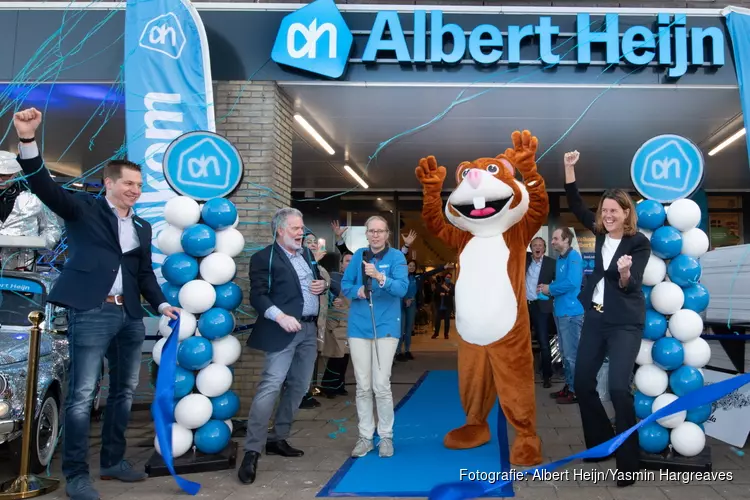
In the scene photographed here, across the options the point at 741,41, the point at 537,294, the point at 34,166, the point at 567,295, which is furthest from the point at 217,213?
the point at 741,41

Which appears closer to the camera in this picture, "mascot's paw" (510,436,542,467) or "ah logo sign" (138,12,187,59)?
"mascot's paw" (510,436,542,467)

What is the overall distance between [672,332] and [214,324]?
3.15 m

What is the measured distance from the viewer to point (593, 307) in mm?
4059

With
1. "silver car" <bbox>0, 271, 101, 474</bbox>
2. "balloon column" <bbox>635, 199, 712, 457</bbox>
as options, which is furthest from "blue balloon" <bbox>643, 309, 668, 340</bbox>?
"silver car" <bbox>0, 271, 101, 474</bbox>

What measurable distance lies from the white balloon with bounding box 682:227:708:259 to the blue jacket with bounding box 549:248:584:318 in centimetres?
204

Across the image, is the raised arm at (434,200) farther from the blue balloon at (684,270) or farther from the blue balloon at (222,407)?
the blue balloon at (222,407)

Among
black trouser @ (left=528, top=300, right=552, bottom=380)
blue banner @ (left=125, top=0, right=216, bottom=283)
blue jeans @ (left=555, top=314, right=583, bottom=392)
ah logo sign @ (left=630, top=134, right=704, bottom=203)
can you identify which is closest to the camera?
ah logo sign @ (left=630, top=134, right=704, bottom=203)

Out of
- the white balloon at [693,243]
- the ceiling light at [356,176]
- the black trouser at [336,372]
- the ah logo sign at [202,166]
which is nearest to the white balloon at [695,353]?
the white balloon at [693,243]

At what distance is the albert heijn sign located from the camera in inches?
243

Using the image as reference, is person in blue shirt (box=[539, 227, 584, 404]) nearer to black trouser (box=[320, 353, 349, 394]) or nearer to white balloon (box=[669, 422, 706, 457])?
white balloon (box=[669, 422, 706, 457])

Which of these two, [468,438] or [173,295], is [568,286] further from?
[173,295]

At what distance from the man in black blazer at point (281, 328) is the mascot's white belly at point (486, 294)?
3.42 feet

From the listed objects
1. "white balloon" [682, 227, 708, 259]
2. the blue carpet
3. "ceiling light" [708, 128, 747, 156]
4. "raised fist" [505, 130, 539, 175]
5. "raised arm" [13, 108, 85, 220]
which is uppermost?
"ceiling light" [708, 128, 747, 156]

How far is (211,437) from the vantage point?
13.4ft
